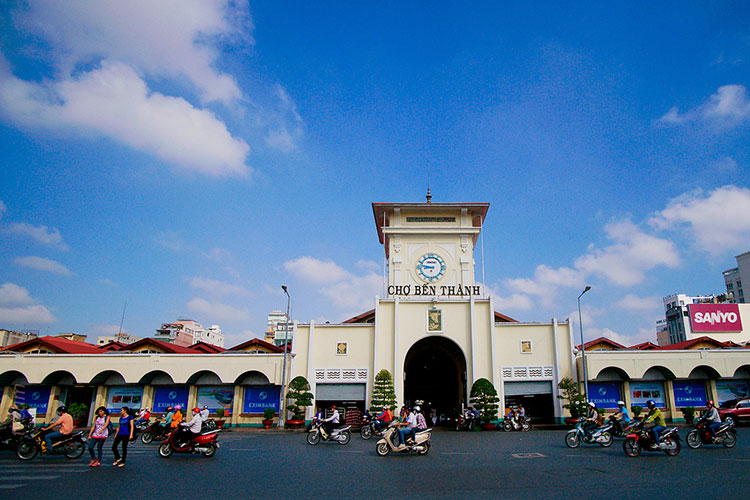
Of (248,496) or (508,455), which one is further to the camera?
(508,455)

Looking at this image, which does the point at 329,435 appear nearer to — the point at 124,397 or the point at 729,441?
the point at 729,441

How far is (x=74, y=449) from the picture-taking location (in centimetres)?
1349

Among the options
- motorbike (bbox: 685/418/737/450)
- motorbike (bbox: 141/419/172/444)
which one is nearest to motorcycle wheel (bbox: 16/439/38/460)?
motorbike (bbox: 141/419/172/444)

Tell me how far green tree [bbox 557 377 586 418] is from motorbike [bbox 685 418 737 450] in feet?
39.2

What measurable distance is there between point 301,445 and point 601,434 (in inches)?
409

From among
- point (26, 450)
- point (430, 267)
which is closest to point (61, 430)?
point (26, 450)

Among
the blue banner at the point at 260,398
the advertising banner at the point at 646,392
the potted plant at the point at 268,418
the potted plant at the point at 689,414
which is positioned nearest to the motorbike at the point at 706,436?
the potted plant at the point at 689,414

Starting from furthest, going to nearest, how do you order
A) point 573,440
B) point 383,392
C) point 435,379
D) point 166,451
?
point 435,379 < point 383,392 < point 573,440 < point 166,451

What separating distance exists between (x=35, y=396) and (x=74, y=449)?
868 inches

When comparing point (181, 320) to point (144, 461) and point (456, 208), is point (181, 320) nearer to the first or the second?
point (456, 208)

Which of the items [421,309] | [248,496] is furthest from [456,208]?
[248,496]

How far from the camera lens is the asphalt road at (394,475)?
8.79 m

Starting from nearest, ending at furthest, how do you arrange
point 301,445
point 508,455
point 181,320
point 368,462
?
point 368,462, point 508,455, point 301,445, point 181,320

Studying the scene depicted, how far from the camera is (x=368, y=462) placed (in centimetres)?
1299
